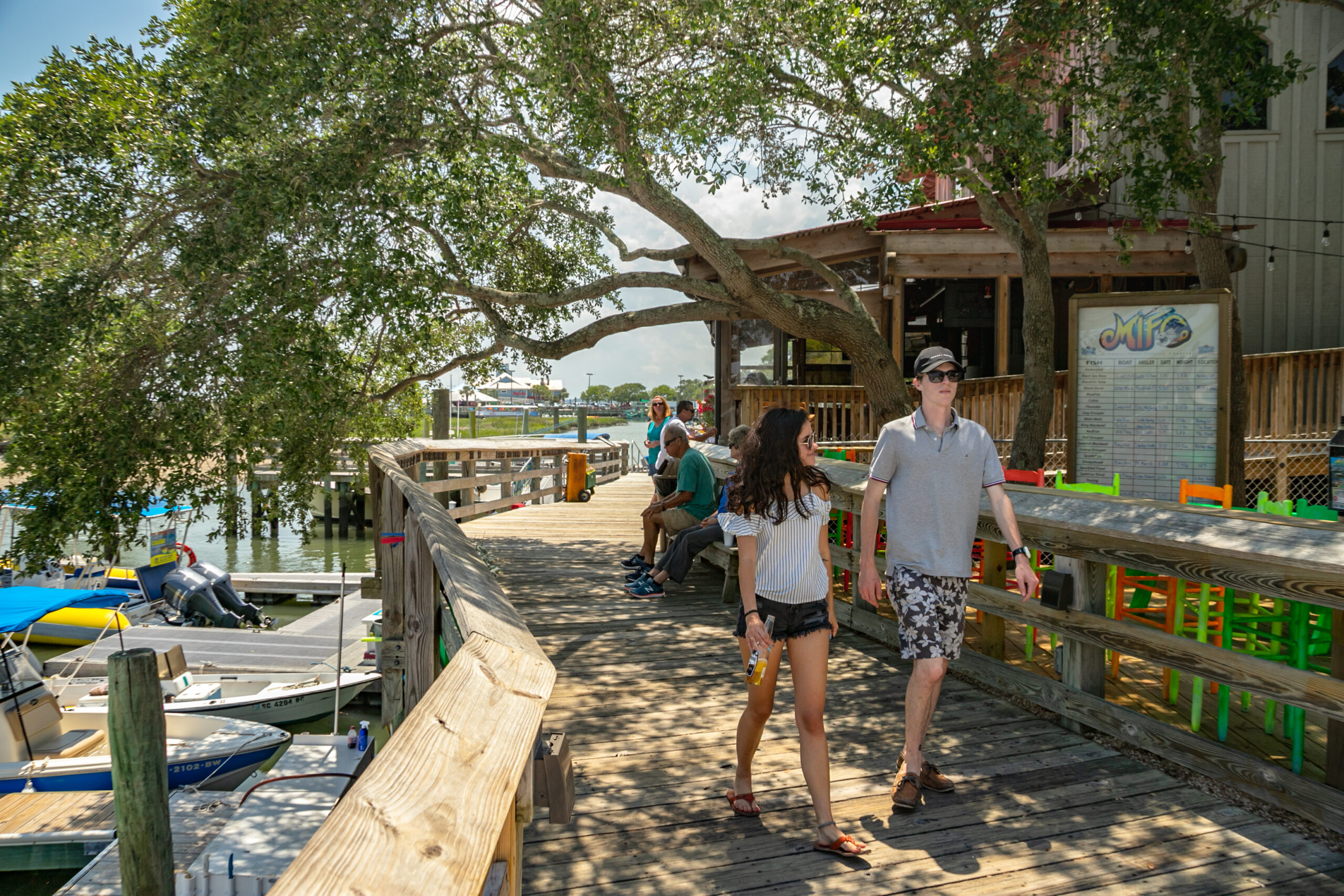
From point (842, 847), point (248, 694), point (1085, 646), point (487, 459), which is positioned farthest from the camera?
point (487, 459)

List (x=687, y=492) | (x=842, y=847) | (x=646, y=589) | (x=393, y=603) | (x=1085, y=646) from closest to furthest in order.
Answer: (x=842, y=847)
(x=1085, y=646)
(x=393, y=603)
(x=687, y=492)
(x=646, y=589)

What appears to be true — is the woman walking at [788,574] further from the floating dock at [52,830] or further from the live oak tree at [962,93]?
the floating dock at [52,830]

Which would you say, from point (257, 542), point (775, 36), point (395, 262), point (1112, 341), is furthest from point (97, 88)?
point (257, 542)

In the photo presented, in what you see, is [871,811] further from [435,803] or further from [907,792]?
[435,803]

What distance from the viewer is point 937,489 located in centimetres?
383

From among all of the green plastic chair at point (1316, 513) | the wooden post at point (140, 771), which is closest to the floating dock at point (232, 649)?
the wooden post at point (140, 771)

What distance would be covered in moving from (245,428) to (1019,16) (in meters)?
8.32

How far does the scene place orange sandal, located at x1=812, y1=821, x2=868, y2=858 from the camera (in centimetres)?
333

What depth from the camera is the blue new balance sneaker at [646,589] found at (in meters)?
8.20

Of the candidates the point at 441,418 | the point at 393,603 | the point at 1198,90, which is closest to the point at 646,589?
the point at 393,603

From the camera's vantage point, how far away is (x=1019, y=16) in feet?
26.2

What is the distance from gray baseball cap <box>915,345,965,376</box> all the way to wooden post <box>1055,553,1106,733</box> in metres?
1.33

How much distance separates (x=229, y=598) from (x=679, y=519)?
16029mm

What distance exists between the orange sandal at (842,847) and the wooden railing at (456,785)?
61.8 inches
